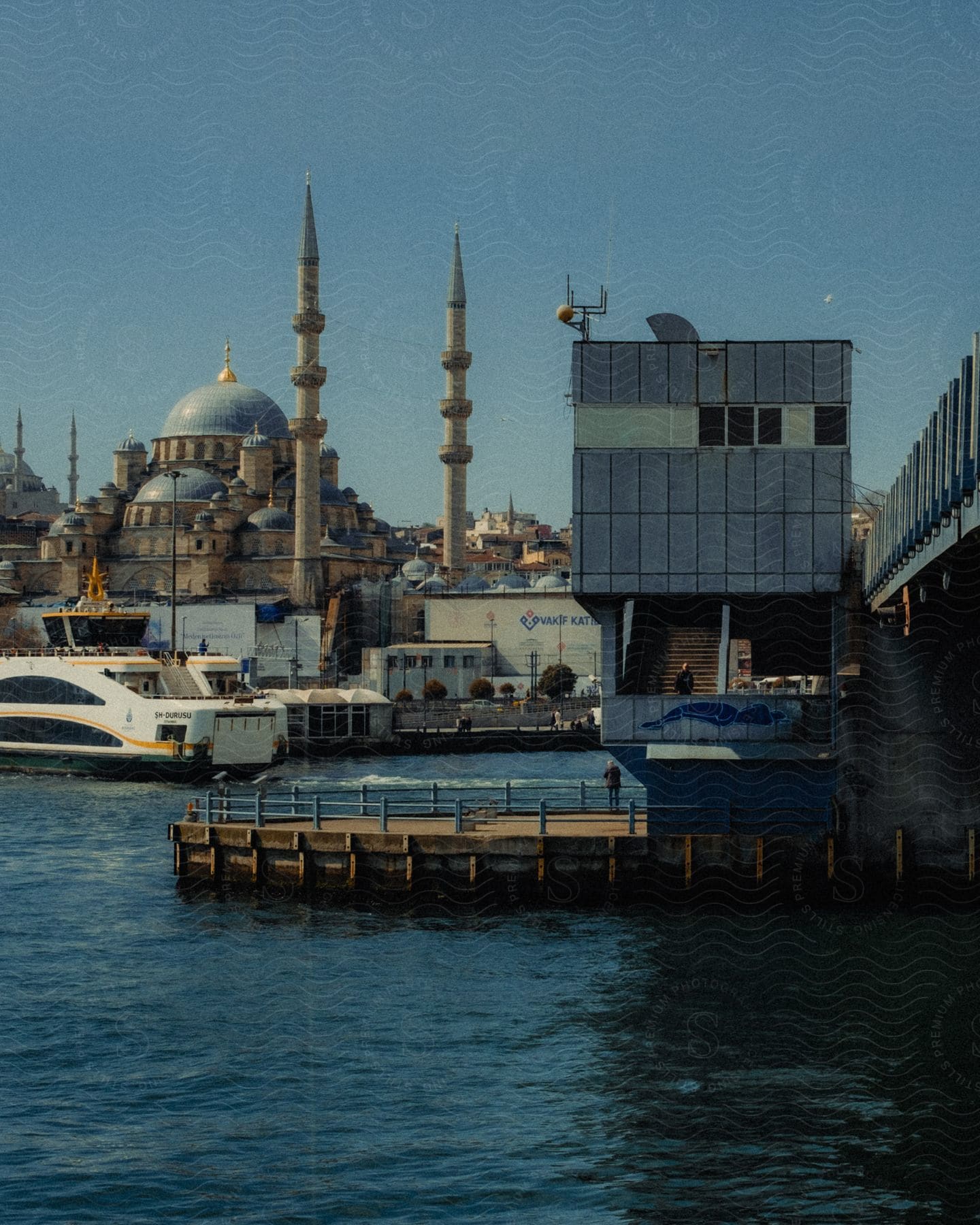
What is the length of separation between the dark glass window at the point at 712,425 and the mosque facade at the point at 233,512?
6540 cm

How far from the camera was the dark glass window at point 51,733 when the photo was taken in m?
45.8

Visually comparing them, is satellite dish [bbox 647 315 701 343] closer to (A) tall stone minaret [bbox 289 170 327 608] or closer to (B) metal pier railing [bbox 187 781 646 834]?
(B) metal pier railing [bbox 187 781 646 834]

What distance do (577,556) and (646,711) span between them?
2395 mm

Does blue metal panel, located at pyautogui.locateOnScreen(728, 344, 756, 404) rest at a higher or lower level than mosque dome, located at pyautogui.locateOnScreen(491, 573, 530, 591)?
lower

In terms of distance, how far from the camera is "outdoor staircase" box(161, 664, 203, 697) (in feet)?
154

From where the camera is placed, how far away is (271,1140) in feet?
48.2

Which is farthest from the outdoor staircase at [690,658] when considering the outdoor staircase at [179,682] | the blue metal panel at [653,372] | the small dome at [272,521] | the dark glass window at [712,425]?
the small dome at [272,521]

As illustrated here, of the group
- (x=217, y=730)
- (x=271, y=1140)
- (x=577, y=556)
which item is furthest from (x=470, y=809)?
(x=217, y=730)

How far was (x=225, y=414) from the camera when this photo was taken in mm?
112875

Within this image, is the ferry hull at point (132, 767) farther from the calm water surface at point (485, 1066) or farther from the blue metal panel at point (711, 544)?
the blue metal panel at point (711, 544)

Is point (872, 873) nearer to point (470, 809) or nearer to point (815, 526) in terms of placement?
point (815, 526)

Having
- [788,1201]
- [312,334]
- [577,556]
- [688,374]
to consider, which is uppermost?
[312,334]

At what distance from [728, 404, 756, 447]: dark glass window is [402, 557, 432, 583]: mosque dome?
78545mm

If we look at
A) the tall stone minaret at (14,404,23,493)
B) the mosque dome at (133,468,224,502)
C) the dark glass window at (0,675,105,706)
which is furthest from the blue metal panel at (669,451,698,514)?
the tall stone minaret at (14,404,23,493)
